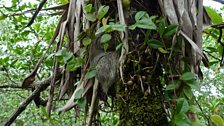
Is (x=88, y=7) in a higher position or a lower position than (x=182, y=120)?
higher

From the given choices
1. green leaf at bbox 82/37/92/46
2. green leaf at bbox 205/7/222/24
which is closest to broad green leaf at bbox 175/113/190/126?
green leaf at bbox 82/37/92/46

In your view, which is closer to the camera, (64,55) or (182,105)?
(182,105)

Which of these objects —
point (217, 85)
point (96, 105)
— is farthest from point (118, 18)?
point (217, 85)

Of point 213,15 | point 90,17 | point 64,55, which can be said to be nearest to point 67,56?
point 64,55

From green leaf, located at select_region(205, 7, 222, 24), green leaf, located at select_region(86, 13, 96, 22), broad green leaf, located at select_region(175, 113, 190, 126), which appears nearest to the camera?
broad green leaf, located at select_region(175, 113, 190, 126)

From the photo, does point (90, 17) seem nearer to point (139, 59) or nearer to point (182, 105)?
point (139, 59)

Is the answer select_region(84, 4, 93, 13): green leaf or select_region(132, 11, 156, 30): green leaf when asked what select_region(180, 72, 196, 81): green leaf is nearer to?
select_region(132, 11, 156, 30): green leaf

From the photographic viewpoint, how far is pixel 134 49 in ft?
Answer: 2.47

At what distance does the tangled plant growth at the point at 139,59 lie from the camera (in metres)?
0.72

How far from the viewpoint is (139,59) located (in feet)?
2.43

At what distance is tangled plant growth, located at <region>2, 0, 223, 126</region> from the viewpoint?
718mm

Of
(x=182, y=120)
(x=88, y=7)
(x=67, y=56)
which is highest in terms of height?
(x=88, y=7)

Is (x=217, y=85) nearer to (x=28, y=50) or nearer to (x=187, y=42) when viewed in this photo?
(x=28, y=50)

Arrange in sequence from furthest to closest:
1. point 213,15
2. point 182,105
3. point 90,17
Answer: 1. point 213,15
2. point 90,17
3. point 182,105
